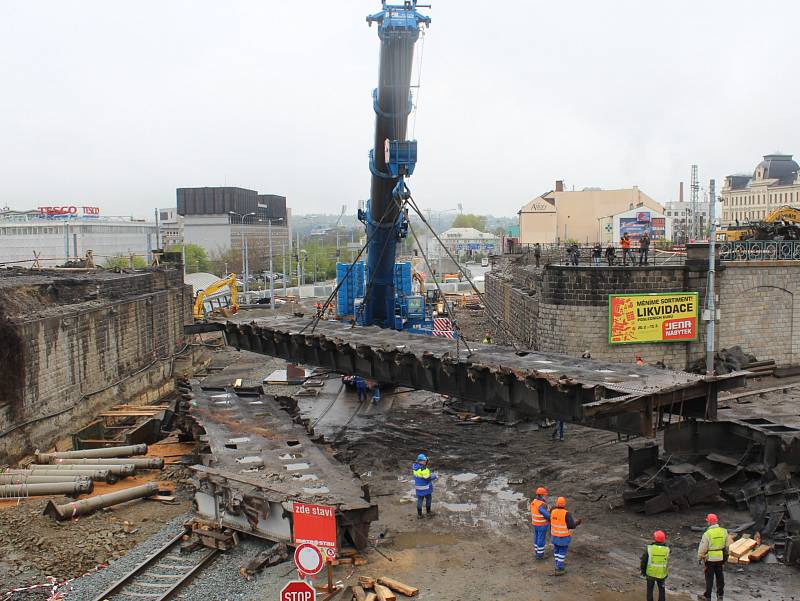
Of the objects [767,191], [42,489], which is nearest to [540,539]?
[42,489]

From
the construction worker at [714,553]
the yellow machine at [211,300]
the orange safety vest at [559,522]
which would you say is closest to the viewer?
the construction worker at [714,553]

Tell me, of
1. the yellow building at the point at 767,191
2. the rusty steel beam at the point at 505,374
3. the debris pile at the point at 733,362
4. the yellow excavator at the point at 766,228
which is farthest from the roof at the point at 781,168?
the rusty steel beam at the point at 505,374

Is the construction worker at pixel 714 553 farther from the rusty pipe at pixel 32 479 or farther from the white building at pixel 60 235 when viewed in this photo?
the white building at pixel 60 235

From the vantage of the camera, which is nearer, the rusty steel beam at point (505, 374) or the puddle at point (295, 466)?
the rusty steel beam at point (505, 374)

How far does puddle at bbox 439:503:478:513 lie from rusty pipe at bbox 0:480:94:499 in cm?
825

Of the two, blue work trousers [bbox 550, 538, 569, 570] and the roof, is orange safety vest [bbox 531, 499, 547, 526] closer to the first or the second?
blue work trousers [bbox 550, 538, 569, 570]

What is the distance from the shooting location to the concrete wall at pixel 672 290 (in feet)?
86.5

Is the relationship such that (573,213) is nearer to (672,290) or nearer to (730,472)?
(672,290)

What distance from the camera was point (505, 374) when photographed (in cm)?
1739

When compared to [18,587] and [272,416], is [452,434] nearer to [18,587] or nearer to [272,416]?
[272,416]

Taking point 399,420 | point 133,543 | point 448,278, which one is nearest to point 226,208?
point 448,278

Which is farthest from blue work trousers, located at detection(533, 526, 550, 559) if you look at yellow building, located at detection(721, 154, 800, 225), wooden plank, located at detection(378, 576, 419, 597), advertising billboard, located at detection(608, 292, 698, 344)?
yellow building, located at detection(721, 154, 800, 225)

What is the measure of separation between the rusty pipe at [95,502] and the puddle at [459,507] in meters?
6.71

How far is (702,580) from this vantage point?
12547 millimetres
